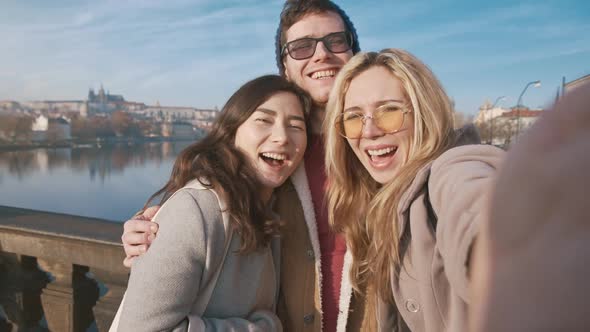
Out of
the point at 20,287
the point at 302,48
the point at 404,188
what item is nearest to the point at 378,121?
the point at 404,188

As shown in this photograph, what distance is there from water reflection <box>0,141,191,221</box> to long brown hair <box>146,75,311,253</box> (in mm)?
15242

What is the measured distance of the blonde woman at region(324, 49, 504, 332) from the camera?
0.78 meters

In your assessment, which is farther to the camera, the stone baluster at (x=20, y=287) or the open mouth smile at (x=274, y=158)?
the stone baluster at (x=20, y=287)

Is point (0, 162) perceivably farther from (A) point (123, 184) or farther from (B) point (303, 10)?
(B) point (303, 10)

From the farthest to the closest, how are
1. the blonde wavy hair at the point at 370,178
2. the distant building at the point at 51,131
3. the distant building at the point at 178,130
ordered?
the distant building at the point at 178,130
the distant building at the point at 51,131
the blonde wavy hair at the point at 370,178

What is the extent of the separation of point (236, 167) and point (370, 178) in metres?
0.53

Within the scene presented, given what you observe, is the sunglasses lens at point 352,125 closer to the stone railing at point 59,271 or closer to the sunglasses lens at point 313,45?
the sunglasses lens at point 313,45

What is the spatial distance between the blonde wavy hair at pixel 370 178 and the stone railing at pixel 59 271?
0.98 meters

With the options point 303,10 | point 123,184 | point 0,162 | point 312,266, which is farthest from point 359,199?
point 0,162

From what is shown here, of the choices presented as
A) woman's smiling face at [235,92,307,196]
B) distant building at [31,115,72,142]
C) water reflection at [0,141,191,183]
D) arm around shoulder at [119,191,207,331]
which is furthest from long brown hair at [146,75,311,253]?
distant building at [31,115,72,142]

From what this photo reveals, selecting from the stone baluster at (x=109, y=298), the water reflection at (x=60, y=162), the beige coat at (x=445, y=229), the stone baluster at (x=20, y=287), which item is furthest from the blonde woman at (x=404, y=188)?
the water reflection at (x=60, y=162)

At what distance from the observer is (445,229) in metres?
0.74

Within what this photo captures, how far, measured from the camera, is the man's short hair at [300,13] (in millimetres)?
1898

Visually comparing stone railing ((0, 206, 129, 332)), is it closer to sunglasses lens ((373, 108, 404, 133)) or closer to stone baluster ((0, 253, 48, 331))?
stone baluster ((0, 253, 48, 331))
